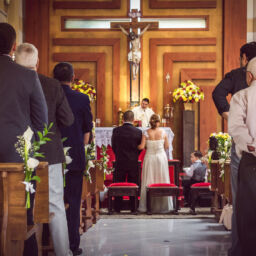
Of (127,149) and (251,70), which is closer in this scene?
(251,70)

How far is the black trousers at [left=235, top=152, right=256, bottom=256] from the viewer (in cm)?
320

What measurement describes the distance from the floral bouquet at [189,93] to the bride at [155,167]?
291cm

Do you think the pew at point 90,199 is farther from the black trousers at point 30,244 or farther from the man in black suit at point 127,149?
the black trousers at point 30,244

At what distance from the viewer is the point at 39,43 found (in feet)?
37.7

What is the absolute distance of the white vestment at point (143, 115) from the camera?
34.4 ft

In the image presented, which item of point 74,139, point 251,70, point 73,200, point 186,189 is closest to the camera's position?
point 251,70

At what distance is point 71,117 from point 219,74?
322 inches

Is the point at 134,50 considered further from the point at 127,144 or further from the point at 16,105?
the point at 16,105

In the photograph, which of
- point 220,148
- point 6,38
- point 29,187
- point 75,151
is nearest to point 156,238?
point 220,148

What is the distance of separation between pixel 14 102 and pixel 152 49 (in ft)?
29.0

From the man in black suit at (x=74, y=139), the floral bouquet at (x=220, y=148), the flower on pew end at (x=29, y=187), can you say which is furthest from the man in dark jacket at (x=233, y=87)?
the floral bouquet at (x=220, y=148)

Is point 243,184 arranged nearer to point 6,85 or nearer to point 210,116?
point 6,85

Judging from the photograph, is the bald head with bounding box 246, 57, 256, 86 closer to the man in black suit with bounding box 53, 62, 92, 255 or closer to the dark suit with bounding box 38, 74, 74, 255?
the dark suit with bounding box 38, 74, 74, 255

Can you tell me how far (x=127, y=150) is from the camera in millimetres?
7828
